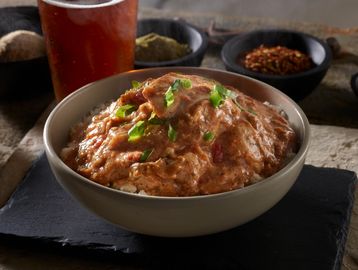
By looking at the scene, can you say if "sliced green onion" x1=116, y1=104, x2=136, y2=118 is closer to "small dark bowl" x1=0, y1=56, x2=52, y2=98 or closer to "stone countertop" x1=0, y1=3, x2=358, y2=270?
"stone countertop" x1=0, y1=3, x2=358, y2=270

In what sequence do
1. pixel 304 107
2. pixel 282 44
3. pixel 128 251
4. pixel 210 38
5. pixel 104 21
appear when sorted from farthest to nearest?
pixel 210 38 → pixel 282 44 → pixel 304 107 → pixel 104 21 → pixel 128 251

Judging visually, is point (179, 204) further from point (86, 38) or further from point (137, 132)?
point (86, 38)

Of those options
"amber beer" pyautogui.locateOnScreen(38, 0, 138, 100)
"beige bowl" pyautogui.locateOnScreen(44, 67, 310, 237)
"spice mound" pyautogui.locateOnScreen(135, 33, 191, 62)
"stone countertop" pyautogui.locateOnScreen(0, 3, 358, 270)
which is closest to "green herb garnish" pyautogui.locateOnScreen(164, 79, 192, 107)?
"beige bowl" pyautogui.locateOnScreen(44, 67, 310, 237)

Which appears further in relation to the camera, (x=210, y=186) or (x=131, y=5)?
(x=131, y=5)

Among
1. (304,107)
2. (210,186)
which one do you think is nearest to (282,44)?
(304,107)

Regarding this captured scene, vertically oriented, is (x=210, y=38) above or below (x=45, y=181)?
below

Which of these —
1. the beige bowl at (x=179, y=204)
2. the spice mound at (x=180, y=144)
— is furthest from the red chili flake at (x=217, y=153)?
the beige bowl at (x=179, y=204)

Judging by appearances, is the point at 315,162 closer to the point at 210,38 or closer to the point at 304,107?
the point at 304,107
